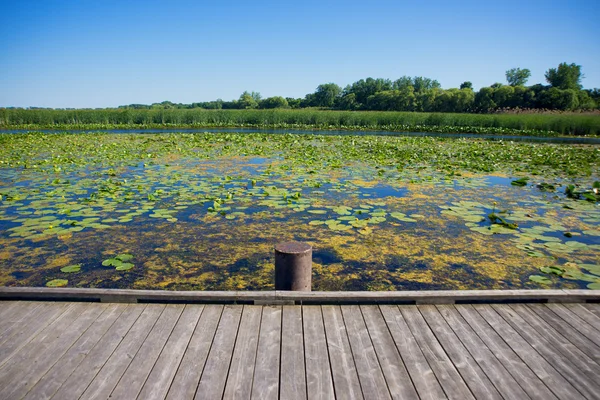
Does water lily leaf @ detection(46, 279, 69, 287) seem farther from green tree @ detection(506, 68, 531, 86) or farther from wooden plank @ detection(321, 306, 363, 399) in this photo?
green tree @ detection(506, 68, 531, 86)

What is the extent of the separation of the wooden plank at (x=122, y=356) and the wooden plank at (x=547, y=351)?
235cm

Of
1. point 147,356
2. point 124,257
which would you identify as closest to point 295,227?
point 124,257

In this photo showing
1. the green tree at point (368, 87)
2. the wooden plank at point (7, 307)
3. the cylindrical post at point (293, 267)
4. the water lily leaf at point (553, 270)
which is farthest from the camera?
the green tree at point (368, 87)

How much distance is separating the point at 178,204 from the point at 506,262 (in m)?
5.02

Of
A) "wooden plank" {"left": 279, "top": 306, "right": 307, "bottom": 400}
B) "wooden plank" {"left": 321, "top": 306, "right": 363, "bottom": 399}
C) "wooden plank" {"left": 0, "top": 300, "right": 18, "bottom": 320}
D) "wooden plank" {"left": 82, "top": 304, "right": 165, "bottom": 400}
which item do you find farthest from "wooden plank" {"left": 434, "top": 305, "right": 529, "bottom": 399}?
"wooden plank" {"left": 0, "top": 300, "right": 18, "bottom": 320}

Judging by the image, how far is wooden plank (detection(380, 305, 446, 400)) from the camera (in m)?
1.83

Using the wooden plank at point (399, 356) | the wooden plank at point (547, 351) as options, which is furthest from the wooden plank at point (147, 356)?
the wooden plank at point (547, 351)

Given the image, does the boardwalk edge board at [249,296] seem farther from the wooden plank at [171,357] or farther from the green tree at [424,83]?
the green tree at [424,83]

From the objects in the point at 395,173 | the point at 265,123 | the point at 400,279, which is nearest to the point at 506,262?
the point at 400,279

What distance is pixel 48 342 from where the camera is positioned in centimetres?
218

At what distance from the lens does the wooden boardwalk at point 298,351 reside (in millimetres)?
1814

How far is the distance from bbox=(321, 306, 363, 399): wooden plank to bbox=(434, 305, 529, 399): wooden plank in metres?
0.70

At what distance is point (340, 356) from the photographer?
6.81 ft

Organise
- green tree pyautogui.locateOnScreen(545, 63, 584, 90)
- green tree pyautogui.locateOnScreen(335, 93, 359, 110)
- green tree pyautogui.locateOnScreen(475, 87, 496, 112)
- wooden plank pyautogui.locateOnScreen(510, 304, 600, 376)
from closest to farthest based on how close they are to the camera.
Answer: wooden plank pyautogui.locateOnScreen(510, 304, 600, 376) → green tree pyautogui.locateOnScreen(475, 87, 496, 112) → green tree pyautogui.locateOnScreen(545, 63, 584, 90) → green tree pyautogui.locateOnScreen(335, 93, 359, 110)
